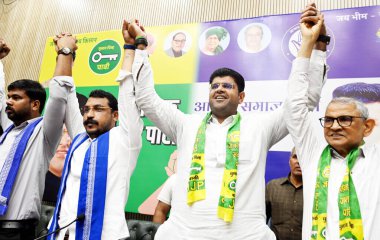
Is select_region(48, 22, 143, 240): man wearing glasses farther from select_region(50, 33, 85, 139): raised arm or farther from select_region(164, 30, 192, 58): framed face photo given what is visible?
select_region(164, 30, 192, 58): framed face photo

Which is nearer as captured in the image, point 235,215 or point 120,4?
point 235,215

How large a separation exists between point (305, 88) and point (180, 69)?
68.9 inches

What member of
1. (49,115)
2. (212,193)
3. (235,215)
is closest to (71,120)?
(49,115)

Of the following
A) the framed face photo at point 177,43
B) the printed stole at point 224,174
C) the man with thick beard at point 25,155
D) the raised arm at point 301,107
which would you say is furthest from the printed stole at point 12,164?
the framed face photo at point 177,43

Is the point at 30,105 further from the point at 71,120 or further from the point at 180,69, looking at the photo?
the point at 180,69

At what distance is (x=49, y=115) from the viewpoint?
178 centimetres

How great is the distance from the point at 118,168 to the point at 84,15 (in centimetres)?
292

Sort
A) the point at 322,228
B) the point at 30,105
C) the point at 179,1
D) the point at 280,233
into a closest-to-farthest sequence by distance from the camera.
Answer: the point at 322,228, the point at 30,105, the point at 280,233, the point at 179,1

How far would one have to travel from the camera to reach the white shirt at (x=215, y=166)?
135cm

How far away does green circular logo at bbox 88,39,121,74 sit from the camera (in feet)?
11.2

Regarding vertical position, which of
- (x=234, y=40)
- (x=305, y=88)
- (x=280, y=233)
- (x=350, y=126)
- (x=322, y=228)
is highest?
(x=234, y=40)

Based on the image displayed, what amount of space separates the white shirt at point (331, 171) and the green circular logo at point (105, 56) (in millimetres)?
2330

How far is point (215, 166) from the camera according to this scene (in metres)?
1.45

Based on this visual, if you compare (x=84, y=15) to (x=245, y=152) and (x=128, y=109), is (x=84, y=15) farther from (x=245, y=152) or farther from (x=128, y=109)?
(x=245, y=152)
